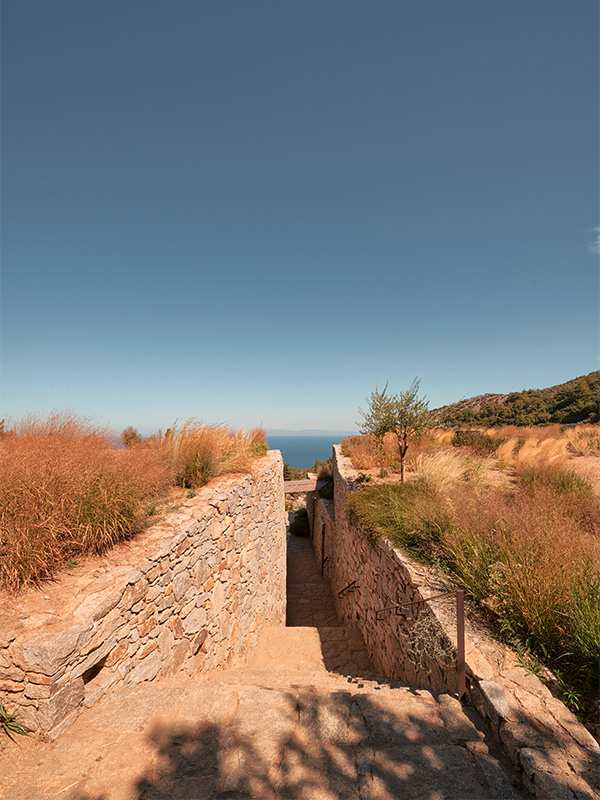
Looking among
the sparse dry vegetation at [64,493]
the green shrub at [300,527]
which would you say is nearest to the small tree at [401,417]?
the sparse dry vegetation at [64,493]

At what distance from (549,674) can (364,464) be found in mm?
8467

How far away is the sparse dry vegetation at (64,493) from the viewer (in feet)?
9.29

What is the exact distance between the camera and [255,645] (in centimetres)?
633

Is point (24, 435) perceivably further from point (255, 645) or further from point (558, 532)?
point (558, 532)

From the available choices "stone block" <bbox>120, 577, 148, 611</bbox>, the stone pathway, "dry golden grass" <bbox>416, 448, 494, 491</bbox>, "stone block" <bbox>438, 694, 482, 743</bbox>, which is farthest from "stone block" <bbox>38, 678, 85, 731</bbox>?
"dry golden grass" <bbox>416, 448, 494, 491</bbox>

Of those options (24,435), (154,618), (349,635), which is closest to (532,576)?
(154,618)

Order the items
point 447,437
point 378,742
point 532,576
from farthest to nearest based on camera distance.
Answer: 1. point 447,437
2. point 532,576
3. point 378,742

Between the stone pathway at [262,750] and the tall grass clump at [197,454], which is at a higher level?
the tall grass clump at [197,454]

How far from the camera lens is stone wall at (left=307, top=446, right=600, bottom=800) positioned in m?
1.75

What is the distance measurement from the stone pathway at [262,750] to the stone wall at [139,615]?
246 mm

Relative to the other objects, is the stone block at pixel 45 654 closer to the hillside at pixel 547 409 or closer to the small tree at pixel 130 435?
the small tree at pixel 130 435

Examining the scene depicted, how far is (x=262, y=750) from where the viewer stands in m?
2.09

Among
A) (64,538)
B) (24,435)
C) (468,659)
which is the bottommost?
(468,659)

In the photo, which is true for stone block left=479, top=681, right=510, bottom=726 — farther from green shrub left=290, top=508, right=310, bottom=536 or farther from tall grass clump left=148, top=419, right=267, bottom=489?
green shrub left=290, top=508, right=310, bottom=536
